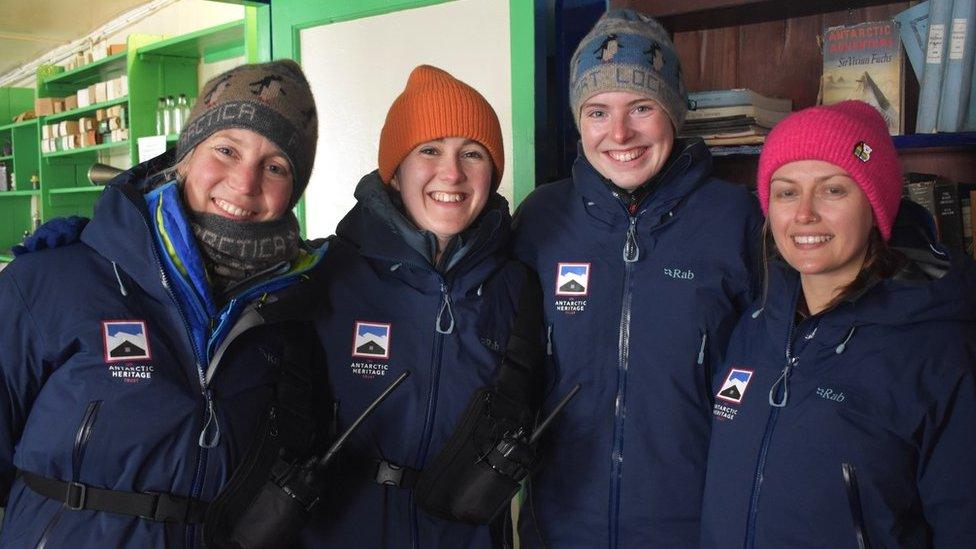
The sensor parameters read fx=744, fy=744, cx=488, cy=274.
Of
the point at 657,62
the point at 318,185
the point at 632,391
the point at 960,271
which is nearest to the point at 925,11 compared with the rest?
the point at 657,62

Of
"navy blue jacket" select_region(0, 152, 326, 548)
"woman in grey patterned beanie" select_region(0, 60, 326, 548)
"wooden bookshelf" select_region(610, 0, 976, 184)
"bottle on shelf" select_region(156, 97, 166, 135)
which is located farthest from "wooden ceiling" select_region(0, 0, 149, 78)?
"navy blue jacket" select_region(0, 152, 326, 548)

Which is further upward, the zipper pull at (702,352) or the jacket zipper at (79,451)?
the zipper pull at (702,352)

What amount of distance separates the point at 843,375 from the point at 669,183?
52cm

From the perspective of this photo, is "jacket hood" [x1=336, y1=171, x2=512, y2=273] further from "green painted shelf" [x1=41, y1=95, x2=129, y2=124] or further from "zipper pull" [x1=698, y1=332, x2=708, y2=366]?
"green painted shelf" [x1=41, y1=95, x2=129, y2=124]

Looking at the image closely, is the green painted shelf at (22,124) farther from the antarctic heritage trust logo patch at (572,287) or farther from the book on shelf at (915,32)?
the book on shelf at (915,32)

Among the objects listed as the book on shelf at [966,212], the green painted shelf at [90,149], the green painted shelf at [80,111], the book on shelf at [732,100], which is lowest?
the book on shelf at [966,212]

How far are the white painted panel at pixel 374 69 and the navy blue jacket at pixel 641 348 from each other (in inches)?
29.0

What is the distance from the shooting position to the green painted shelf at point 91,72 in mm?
5689

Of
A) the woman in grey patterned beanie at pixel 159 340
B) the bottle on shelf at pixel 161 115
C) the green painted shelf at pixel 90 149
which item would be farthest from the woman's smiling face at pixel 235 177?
the green painted shelf at pixel 90 149

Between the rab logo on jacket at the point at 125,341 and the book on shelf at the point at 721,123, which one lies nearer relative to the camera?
the rab logo on jacket at the point at 125,341

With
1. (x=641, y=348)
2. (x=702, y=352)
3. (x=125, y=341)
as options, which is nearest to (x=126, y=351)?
(x=125, y=341)

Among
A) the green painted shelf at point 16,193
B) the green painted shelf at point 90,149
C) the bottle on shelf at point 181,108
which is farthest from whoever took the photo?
the green painted shelf at point 16,193

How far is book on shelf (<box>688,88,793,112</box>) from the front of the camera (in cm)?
188

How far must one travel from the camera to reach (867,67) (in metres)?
1.85
